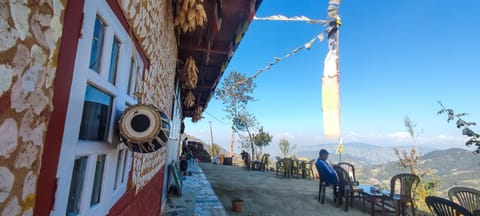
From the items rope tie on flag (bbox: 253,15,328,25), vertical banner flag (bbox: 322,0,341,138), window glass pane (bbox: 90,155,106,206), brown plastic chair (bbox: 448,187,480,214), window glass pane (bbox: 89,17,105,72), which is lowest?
brown plastic chair (bbox: 448,187,480,214)

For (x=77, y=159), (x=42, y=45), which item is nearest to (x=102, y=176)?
(x=77, y=159)

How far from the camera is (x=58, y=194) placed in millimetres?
685

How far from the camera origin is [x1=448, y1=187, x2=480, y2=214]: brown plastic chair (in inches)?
144

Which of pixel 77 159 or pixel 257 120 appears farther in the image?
pixel 257 120

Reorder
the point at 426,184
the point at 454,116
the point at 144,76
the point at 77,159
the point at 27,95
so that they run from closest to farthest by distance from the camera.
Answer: the point at 27,95 < the point at 77,159 < the point at 144,76 < the point at 454,116 < the point at 426,184

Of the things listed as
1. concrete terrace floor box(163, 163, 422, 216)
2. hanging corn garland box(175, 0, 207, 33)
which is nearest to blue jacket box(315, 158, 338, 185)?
concrete terrace floor box(163, 163, 422, 216)

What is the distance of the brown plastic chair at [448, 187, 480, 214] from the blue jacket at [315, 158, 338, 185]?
2.30 meters

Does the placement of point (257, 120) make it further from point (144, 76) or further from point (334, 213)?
point (144, 76)

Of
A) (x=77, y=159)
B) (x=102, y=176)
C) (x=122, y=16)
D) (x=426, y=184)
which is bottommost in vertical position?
(x=426, y=184)

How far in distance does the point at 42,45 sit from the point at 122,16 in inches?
26.7

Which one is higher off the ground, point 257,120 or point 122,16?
point 257,120

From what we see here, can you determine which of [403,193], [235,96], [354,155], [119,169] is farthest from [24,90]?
[354,155]

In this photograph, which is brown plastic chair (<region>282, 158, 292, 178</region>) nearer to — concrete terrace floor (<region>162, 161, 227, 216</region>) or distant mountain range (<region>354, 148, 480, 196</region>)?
distant mountain range (<region>354, 148, 480, 196</region>)

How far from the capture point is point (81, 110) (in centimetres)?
79
